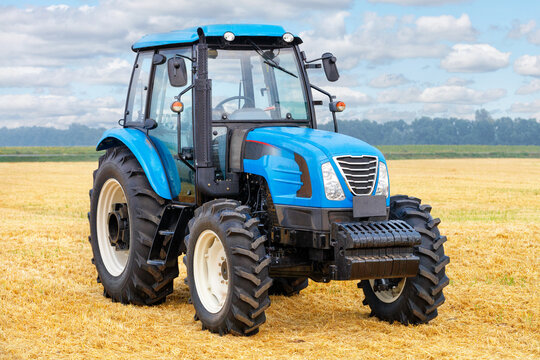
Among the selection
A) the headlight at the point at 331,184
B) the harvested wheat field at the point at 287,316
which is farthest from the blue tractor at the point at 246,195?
the harvested wheat field at the point at 287,316

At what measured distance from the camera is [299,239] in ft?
22.7

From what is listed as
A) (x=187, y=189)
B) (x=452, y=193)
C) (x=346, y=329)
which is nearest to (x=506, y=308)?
(x=346, y=329)

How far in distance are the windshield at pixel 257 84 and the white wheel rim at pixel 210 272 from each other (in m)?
1.44

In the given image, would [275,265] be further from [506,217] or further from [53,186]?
[53,186]

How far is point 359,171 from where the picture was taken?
6.92 meters

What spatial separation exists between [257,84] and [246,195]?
4.08ft

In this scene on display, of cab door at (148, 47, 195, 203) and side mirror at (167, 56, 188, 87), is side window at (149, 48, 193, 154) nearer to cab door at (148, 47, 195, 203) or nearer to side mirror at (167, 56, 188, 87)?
cab door at (148, 47, 195, 203)

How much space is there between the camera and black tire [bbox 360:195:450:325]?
7.07m

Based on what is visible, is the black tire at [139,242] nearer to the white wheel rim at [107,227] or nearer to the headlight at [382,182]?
the white wheel rim at [107,227]

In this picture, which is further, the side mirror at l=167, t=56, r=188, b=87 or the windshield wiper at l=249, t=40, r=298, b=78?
the windshield wiper at l=249, t=40, r=298, b=78

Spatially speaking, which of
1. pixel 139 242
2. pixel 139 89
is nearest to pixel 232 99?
pixel 139 89

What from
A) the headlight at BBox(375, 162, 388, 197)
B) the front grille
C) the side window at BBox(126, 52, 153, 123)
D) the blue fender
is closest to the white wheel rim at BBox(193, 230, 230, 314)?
the blue fender

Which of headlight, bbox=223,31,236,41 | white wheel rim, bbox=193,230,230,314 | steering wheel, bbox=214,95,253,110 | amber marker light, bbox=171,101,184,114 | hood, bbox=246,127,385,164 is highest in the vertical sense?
headlight, bbox=223,31,236,41

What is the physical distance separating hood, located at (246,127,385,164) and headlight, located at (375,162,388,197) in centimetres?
9
